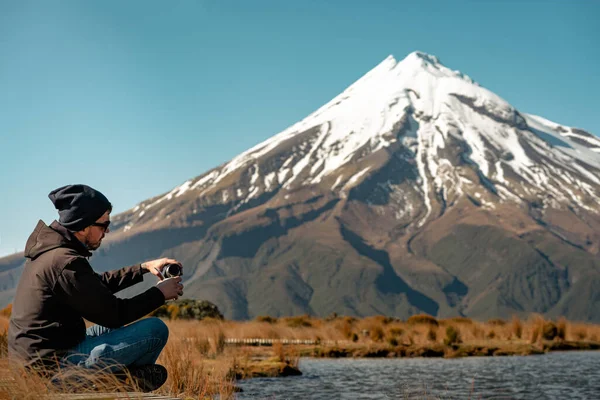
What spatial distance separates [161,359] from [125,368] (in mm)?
→ 5763

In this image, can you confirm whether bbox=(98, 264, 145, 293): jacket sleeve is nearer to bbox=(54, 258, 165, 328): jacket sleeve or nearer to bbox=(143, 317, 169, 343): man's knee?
bbox=(143, 317, 169, 343): man's knee

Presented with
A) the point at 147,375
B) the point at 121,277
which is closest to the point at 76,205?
the point at 121,277

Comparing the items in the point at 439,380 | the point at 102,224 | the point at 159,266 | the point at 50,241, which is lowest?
the point at 439,380

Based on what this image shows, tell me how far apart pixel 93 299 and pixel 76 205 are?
0.71 m

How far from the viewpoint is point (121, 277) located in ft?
20.9

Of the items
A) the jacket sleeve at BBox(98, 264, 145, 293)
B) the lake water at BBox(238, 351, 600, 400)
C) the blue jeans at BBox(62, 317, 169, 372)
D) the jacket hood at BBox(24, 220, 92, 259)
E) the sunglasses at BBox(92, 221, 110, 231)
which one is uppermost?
the sunglasses at BBox(92, 221, 110, 231)

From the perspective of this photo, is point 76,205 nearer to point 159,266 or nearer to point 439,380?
point 159,266

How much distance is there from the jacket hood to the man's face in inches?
4.1

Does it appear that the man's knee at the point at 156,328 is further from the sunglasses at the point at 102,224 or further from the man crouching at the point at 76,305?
the sunglasses at the point at 102,224

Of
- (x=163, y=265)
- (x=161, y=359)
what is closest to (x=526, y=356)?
(x=161, y=359)

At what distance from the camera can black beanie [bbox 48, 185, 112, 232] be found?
5.69m

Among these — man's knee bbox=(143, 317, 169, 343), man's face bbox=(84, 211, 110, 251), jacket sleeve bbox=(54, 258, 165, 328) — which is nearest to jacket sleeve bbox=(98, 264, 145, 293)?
man's face bbox=(84, 211, 110, 251)

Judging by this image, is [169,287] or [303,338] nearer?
[169,287]

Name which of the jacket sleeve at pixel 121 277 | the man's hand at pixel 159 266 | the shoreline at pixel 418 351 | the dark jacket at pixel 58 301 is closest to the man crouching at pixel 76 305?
the dark jacket at pixel 58 301
